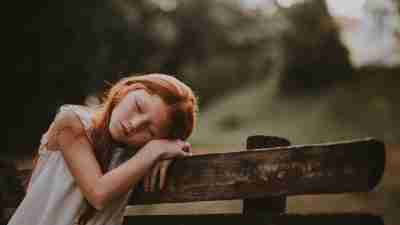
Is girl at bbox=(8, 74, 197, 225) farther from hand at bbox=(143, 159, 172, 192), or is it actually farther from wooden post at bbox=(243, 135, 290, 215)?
wooden post at bbox=(243, 135, 290, 215)

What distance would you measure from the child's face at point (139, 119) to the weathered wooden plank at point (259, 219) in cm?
35

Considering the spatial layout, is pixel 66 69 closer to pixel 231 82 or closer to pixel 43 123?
pixel 43 123

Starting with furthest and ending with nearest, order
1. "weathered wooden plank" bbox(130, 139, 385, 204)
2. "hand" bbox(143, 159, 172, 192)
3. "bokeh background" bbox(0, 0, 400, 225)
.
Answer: "bokeh background" bbox(0, 0, 400, 225)
"hand" bbox(143, 159, 172, 192)
"weathered wooden plank" bbox(130, 139, 385, 204)

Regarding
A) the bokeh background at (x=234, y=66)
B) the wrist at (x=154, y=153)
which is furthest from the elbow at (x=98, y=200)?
the bokeh background at (x=234, y=66)

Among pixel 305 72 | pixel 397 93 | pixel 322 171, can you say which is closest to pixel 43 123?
pixel 305 72

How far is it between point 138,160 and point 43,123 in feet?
26.6

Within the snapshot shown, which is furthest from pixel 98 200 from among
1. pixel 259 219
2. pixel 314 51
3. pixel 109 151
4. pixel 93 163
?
pixel 314 51

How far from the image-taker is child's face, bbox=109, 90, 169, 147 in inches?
101

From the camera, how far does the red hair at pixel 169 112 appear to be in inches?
104

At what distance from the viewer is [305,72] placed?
13727 mm

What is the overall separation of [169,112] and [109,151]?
0.32 m

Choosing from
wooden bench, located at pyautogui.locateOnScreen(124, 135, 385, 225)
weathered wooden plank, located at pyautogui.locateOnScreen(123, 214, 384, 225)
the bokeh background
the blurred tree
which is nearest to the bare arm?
wooden bench, located at pyautogui.locateOnScreen(124, 135, 385, 225)

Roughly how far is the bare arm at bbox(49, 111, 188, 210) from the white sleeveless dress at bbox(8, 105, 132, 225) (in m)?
0.06

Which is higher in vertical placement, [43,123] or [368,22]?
[368,22]
